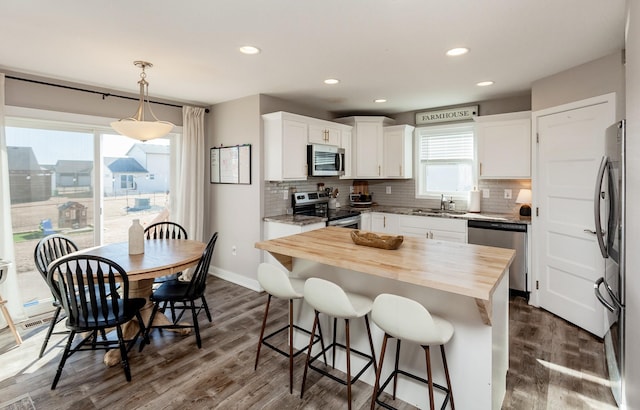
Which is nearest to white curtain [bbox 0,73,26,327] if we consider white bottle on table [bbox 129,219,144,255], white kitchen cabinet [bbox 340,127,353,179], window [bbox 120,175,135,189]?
window [bbox 120,175,135,189]

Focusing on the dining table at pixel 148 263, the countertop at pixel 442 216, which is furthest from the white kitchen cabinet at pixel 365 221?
the dining table at pixel 148 263

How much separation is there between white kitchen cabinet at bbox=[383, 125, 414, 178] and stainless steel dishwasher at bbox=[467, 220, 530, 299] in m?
1.51

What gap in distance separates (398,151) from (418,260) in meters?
3.37

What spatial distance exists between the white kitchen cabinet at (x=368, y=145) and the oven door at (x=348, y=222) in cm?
83

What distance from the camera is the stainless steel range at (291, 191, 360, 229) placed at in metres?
4.45

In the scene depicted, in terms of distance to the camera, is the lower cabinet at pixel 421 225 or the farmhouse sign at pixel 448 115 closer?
the lower cabinet at pixel 421 225

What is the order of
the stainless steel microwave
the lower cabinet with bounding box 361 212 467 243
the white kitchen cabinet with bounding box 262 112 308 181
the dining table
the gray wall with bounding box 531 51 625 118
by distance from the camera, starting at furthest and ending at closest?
the stainless steel microwave, the lower cabinet with bounding box 361 212 467 243, the white kitchen cabinet with bounding box 262 112 308 181, the gray wall with bounding box 531 51 625 118, the dining table

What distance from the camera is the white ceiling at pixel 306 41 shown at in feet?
6.71

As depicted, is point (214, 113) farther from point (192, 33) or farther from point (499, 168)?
point (499, 168)

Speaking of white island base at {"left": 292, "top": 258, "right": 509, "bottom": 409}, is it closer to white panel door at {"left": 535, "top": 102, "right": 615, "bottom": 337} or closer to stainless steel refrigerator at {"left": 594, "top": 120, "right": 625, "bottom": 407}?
stainless steel refrigerator at {"left": 594, "top": 120, "right": 625, "bottom": 407}

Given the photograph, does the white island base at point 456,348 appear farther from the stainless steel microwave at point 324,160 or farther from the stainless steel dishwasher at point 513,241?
the stainless steel microwave at point 324,160

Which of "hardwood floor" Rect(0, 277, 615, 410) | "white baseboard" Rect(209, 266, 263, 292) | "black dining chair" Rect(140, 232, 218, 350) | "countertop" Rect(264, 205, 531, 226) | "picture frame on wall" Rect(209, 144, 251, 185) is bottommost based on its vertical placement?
"hardwood floor" Rect(0, 277, 615, 410)

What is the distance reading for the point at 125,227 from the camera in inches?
166

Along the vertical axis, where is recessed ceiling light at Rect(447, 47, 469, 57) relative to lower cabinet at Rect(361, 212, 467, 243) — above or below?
above
